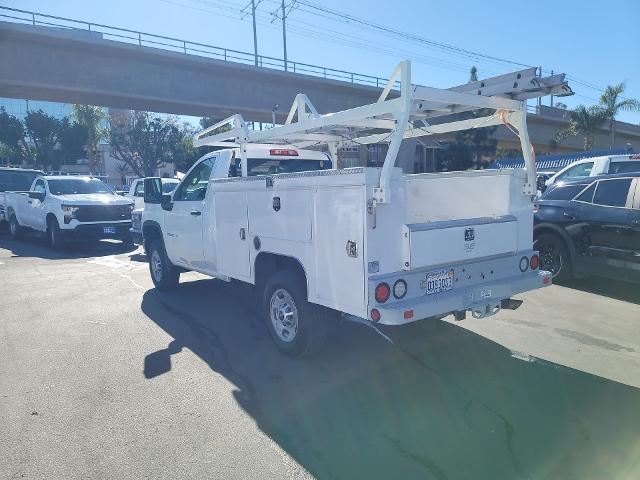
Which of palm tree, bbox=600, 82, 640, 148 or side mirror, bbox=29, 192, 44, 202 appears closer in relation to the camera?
side mirror, bbox=29, 192, 44, 202

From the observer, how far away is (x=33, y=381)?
4.41m

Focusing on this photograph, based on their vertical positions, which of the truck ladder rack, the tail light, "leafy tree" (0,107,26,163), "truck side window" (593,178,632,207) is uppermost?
"leafy tree" (0,107,26,163)

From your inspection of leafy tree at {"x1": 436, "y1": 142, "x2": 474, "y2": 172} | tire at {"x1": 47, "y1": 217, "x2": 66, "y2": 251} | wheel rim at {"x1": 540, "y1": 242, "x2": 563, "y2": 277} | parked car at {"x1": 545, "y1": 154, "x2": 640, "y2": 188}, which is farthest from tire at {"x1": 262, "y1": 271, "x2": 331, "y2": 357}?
leafy tree at {"x1": 436, "y1": 142, "x2": 474, "y2": 172}

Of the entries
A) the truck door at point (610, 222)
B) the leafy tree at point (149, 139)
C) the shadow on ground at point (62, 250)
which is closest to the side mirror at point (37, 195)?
the shadow on ground at point (62, 250)

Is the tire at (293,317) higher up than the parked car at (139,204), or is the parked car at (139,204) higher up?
the parked car at (139,204)

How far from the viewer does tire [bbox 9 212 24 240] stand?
15500mm

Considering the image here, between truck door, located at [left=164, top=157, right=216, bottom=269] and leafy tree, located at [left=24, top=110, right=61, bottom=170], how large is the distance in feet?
179

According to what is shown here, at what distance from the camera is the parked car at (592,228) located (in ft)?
21.3

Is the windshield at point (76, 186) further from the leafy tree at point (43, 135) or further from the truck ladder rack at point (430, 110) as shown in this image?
the leafy tree at point (43, 135)

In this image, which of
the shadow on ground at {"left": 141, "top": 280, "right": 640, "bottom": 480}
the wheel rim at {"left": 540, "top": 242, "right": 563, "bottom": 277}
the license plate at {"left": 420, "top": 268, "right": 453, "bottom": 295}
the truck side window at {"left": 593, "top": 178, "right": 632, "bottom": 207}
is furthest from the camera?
the wheel rim at {"left": 540, "top": 242, "right": 563, "bottom": 277}

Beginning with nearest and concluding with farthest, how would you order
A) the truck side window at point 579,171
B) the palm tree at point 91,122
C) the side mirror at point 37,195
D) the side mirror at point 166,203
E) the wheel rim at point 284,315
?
the wheel rim at point 284,315
the side mirror at point 166,203
the truck side window at point 579,171
the side mirror at point 37,195
the palm tree at point 91,122

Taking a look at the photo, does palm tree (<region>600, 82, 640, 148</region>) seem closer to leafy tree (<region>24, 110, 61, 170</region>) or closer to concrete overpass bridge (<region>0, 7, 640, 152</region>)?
concrete overpass bridge (<region>0, 7, 640, 152</region>)

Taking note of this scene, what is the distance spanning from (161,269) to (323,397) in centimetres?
456

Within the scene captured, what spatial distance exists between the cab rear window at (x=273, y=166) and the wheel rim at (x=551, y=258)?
3.78 m
